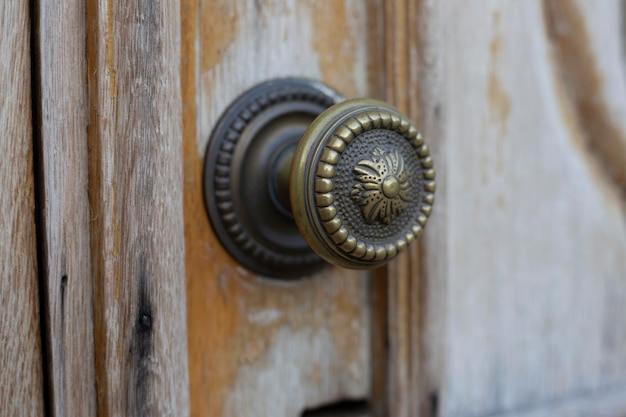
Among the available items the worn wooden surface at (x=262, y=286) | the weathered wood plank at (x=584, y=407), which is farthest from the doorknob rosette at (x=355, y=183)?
the weathered wood plank at (x=584, y=407)

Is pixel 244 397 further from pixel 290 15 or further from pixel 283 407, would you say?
pixel 290 15

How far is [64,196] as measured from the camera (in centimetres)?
38

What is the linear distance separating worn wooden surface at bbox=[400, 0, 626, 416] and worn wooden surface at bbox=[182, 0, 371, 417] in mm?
54

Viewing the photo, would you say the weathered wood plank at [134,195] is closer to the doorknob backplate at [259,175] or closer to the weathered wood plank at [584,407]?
the doorknob backplate at [259,175]

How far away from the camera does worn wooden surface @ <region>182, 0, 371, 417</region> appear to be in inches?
17.6

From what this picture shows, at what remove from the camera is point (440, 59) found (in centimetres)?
50

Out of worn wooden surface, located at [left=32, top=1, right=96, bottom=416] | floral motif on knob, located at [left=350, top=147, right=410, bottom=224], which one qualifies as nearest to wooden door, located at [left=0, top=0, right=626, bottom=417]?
worn wooden surface, located at [left=32, top=1, right=96, bottom=416]

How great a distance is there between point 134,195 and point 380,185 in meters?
0.16

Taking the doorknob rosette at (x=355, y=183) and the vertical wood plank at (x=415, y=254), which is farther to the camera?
the vertical wood plank at (x=415, y=254)

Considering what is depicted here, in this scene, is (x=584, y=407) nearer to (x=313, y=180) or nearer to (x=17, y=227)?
(x=313, y=180)

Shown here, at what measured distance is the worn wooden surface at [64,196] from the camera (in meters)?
0.37

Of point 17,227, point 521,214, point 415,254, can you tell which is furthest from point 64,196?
point 521,214

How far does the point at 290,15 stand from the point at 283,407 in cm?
32

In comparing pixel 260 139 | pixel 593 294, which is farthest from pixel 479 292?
pixel 260 139
